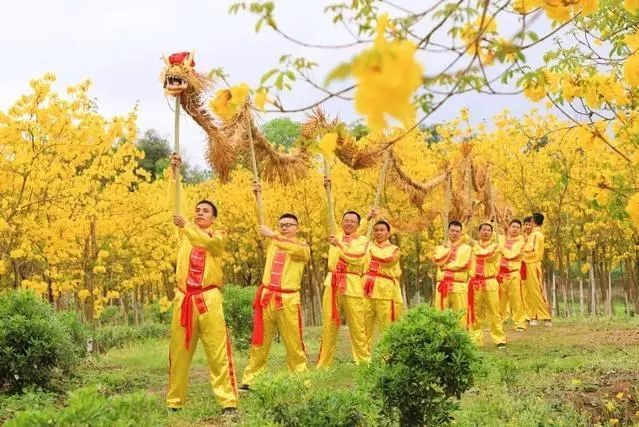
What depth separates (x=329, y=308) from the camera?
8281 mm

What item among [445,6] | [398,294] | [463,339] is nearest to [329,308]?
[398,294]

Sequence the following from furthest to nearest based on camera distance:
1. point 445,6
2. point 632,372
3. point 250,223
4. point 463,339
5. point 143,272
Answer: point 250,223 < point 143,272 < point 632,372 < point 463,339 < point 445,6

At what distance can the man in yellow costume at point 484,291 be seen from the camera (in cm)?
1041

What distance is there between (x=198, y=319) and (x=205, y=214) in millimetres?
972

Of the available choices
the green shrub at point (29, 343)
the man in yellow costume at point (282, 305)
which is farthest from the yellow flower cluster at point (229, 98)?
the green shrub at point (29, 343)

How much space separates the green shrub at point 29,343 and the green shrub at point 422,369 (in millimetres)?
3565

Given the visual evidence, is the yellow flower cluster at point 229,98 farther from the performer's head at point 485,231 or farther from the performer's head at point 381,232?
the performer's head at point 485,231

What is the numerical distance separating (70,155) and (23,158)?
728 millimetres

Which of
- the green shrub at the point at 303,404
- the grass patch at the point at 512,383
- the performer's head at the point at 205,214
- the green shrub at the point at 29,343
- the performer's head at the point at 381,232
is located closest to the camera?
the green shrub at the point at 303,404

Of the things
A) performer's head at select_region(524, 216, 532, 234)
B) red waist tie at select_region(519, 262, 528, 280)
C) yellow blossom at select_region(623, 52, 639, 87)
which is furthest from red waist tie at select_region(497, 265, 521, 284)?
yellow blossom at select_region(623, 52, 639, 87)

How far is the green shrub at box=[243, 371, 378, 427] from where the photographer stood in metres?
3.87

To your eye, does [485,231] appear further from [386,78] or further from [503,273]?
[386,78]

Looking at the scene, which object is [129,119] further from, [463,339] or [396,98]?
[396,98]

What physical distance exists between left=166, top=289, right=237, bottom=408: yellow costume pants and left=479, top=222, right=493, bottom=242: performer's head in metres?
5.64
